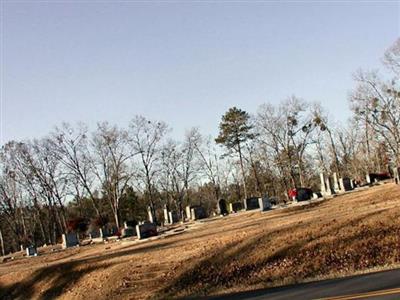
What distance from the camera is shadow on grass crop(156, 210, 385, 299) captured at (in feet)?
66.0

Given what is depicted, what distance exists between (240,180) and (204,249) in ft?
210

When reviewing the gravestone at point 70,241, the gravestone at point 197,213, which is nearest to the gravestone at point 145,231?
the gravestone at point 197,213

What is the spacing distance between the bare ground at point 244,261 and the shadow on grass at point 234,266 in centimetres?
4

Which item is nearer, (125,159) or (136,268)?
(136,268)

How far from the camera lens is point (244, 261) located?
21484 millimetres

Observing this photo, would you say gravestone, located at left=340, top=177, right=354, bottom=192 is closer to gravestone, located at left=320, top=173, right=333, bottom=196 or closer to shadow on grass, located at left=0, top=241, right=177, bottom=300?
gravestone, located at left=320, top=173, right=333, bottom=196

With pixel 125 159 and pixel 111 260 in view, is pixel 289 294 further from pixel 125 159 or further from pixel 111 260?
pixel 125 159

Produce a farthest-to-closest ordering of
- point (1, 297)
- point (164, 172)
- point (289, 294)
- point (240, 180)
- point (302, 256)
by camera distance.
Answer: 1. point (240, 180)
2. point (164, 172)
3. point (1, 297)
4. point (302, 256)
5. point (289, 294)

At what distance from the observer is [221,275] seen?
2105 centimetres

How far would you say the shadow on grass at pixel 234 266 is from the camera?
66.0 feet

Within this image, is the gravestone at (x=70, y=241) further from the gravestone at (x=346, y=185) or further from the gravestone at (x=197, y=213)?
the gravestone at (x=346, y=185)

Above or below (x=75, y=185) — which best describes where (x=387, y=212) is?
below

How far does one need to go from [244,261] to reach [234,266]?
49 centimetres

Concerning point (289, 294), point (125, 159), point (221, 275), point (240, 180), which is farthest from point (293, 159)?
point (289, 294)
